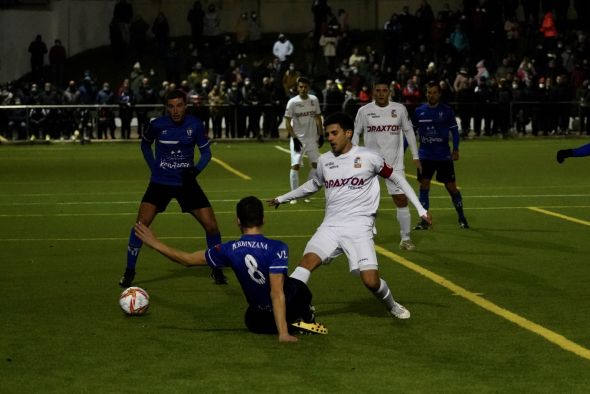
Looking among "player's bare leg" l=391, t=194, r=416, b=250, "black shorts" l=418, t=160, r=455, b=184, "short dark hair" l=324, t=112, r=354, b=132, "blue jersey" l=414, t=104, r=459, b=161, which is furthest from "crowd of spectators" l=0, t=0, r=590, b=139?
"short dark hair" l=324, t=112, r=354, b=132

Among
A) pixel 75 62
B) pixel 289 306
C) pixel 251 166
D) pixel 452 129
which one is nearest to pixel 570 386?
pixel 289 306

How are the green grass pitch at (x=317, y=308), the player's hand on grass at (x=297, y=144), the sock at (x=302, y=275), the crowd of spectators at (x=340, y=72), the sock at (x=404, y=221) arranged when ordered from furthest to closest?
the crowd of spectators at (x=340, y=72) < the player's hand on grass at (x=297, y=144) < the sock at (x=404, y=221) < the sock at (x=302, y=275) < the green grass pitch at (x=317, y=308)

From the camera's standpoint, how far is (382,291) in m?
11.7

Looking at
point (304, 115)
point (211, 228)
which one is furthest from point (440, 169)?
point (211, 228)

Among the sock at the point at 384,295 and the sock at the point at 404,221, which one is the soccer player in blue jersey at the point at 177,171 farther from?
the sock at the point at 404,221

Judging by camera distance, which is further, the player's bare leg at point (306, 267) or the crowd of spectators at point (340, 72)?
the crowd of spectators at point (340, 72)

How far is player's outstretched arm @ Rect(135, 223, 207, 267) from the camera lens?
10084mm

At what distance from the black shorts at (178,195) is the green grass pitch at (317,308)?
868mm

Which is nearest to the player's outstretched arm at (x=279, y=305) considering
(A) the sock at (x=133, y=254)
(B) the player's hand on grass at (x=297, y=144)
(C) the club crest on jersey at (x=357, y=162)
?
(C) the club crest on jersey at (x=357, y=162)

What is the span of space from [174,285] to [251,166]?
1824 cm

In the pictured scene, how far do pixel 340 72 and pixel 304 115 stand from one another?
20912 mm

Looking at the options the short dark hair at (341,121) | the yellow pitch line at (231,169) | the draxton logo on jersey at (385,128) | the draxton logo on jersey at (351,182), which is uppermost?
the short dark hair at (341,121)

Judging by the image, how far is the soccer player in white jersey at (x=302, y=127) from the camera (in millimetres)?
24516

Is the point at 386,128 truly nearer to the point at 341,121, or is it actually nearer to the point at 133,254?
the point at 133,254
